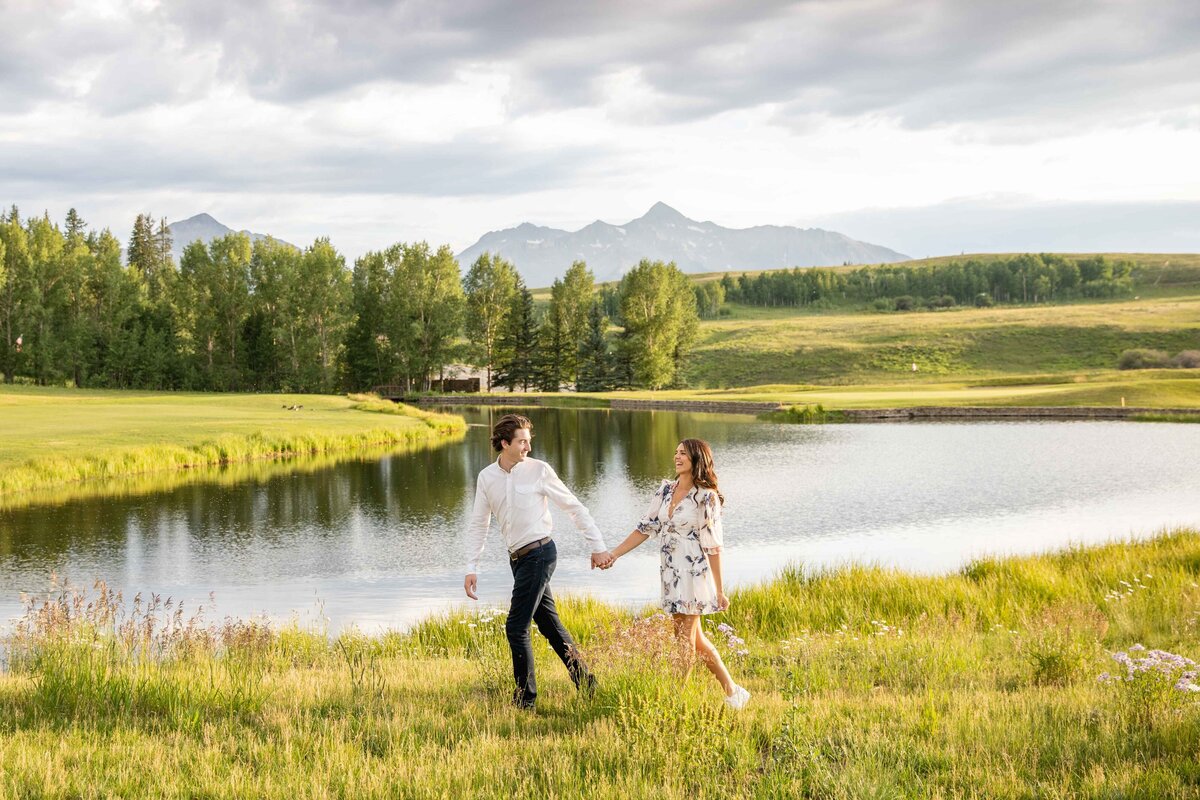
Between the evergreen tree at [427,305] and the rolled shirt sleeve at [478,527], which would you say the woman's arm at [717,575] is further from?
the evergreen tree at [427,305]

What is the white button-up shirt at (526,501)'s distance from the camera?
23.5ft

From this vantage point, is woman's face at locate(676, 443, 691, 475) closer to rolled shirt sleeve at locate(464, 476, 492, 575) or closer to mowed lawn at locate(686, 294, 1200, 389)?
rolled shirt sleeve at locate(464, 476, 492, 575)

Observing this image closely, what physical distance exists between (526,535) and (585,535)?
0.46 metres

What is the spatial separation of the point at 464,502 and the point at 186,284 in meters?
61.9

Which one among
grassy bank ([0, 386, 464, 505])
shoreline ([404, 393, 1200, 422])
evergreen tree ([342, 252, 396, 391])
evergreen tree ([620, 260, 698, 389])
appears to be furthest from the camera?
evergreen tree ([620, 260, 698, 389])

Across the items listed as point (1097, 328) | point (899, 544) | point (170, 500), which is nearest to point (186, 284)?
point (170, 500)

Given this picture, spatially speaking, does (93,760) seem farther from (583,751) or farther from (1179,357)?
(1179,357)

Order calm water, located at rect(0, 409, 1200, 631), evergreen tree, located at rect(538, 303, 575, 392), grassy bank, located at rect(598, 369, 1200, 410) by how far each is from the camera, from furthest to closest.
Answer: evergreen tree, located at rect(538, 303, 575, 392) < grassy bank, located at rect(598, 369, 1200, 410) < calm water, located at rect(0, 409, 1200, 631)

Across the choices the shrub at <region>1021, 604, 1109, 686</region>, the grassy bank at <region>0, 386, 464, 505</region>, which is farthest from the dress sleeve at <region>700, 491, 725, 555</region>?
the grassy bank at <region>0, 386, 464, 505</region>

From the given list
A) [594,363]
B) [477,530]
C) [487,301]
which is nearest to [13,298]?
[487,301]

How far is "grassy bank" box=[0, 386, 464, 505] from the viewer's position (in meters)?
27.8

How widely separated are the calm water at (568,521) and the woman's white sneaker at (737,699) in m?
7.28

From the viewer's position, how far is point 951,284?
17612 centimetres

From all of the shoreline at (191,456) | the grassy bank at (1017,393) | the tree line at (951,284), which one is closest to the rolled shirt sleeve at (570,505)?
the shoreline at (191,456)
